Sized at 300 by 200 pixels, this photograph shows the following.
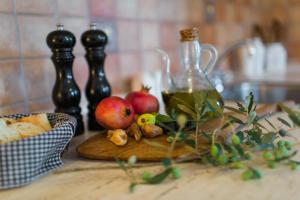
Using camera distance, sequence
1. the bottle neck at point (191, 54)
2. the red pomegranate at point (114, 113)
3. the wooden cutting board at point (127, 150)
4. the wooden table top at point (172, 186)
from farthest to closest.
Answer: the bottle neck at point (191, 54) < the red pomegranate at point (114, 113) < the wooden cutting board at point (127, 150) < the wooden table top at point (172, 186)

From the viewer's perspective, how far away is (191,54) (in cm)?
77

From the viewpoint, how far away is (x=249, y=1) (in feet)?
7.07

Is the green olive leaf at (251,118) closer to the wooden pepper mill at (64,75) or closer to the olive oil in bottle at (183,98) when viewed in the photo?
the olive oil in bottle at (183,98)

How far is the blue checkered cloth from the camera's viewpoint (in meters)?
0.46

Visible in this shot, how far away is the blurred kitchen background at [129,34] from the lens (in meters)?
0.83

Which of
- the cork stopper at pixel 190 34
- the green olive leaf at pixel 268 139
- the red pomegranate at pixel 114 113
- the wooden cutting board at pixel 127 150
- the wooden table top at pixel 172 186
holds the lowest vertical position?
the wooden table top at pixel 172 186

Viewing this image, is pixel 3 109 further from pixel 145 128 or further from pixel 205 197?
pixel 205 197

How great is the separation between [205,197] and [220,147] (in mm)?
99

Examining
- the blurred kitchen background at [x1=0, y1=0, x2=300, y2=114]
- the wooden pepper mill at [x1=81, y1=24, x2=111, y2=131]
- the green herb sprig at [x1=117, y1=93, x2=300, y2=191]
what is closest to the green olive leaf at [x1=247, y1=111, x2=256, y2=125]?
the green herb sprig at [x1=117, y1=93, x2=300, y2=191]

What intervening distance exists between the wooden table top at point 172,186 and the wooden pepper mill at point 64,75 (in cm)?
23

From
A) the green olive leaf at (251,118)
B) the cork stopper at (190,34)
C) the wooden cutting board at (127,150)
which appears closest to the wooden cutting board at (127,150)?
the wooden cutting board at (127,150)

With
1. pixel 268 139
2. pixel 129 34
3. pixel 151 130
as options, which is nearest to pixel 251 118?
pixel 268 139

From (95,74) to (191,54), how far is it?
225mm

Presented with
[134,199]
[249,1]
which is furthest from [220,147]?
[249,1]
